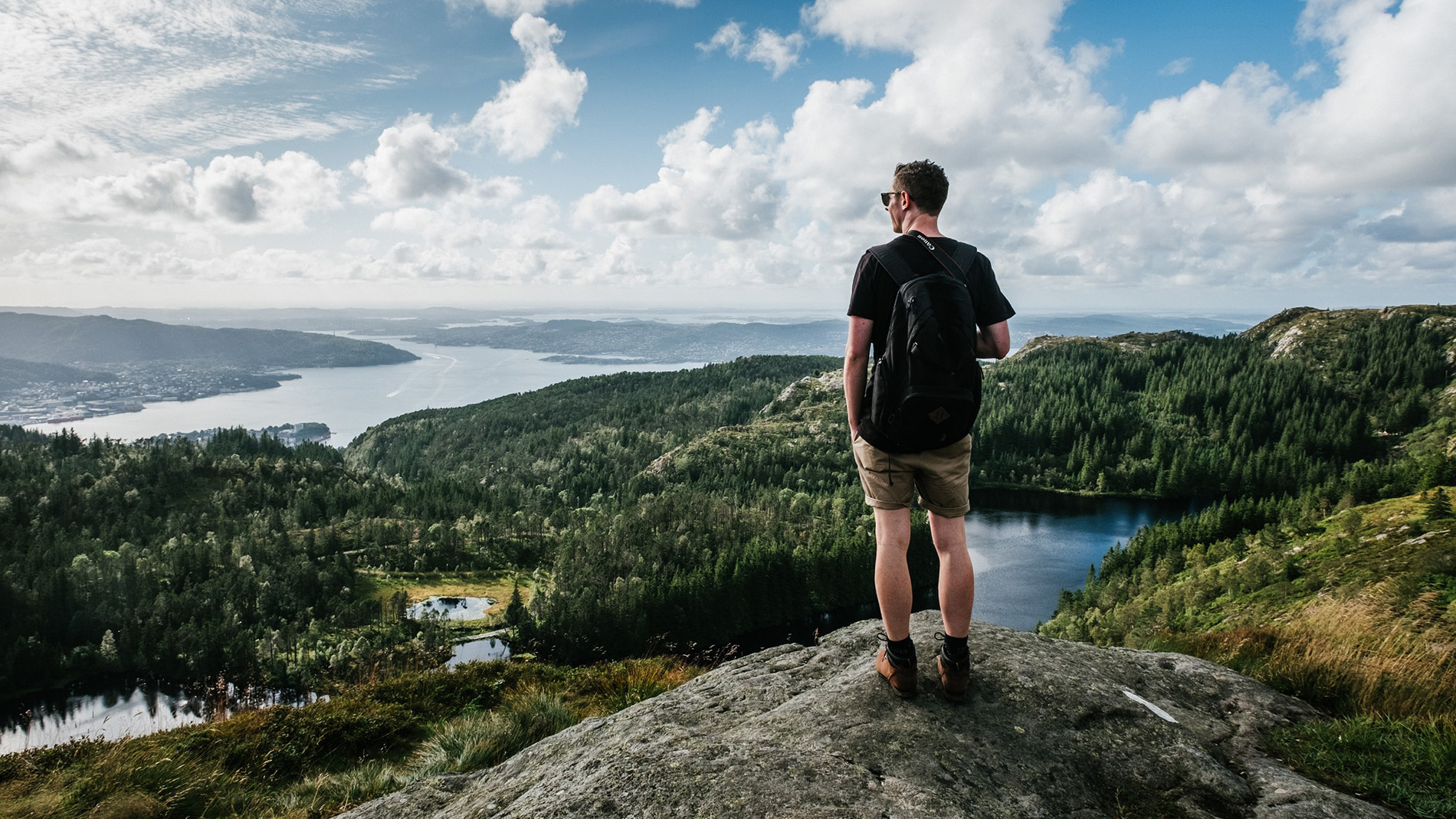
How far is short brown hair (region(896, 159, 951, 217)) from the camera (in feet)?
17.1

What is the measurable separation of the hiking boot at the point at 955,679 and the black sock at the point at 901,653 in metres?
0.27

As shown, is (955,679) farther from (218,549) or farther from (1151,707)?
(218,549)

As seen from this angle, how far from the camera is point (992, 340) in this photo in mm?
5156

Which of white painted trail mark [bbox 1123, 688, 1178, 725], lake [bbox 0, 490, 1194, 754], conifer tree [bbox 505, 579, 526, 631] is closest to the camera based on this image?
white painted trail mark [bbox 1123, 688, 1178, 725]

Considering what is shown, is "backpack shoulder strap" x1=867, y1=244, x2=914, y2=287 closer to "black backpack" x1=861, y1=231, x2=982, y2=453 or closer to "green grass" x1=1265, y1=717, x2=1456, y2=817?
"black backpack" x1=861, y1=231, x2=982, y2=453

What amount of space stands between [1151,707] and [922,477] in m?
2.73

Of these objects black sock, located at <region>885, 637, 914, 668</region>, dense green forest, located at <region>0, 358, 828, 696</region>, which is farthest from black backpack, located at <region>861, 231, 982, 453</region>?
dense green forest, located at <region>0, 358, 828, 696</region>

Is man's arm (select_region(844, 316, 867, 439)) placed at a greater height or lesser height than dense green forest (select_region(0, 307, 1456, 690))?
greater

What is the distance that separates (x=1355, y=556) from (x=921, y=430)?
48.7 m

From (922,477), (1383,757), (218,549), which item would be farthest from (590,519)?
(1383,757)

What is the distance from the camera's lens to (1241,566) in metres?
50.0

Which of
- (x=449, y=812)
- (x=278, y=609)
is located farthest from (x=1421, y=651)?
(x=278, y=609)

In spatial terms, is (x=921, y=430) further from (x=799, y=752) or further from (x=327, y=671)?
(x=327, y=671)

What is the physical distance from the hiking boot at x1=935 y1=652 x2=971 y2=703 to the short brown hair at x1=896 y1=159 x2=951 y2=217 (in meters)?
3.55
